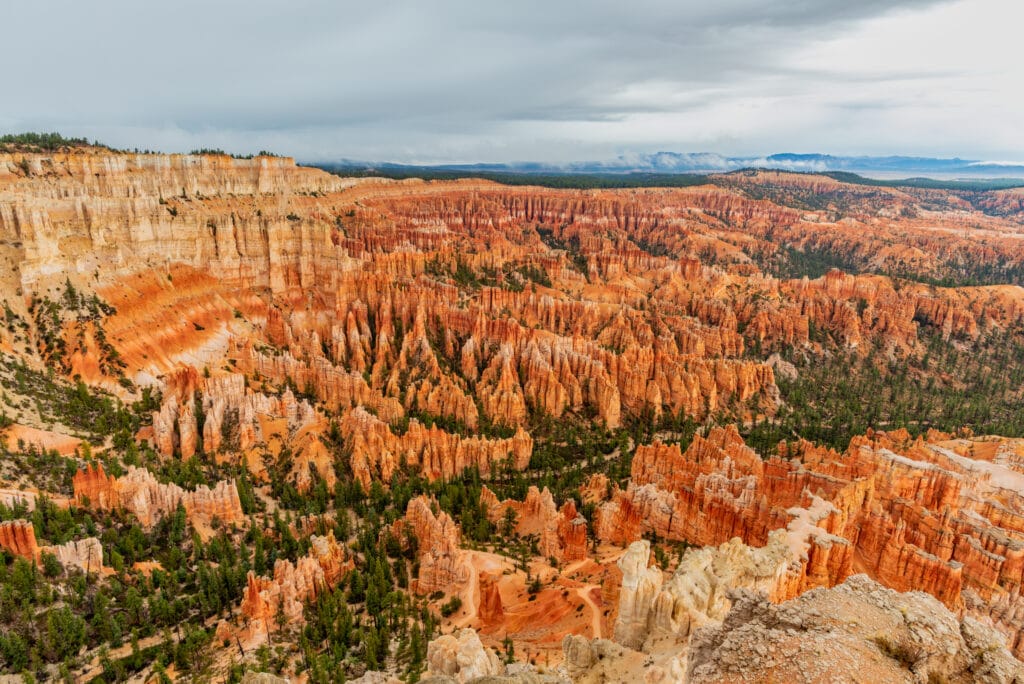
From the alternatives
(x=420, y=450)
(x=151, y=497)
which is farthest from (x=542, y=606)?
(x=151, y=497)

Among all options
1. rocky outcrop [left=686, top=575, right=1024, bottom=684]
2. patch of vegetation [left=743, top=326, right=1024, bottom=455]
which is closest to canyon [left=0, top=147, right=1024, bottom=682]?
rocky outcrop [left=686, top=575, right=1024, bottom=684]

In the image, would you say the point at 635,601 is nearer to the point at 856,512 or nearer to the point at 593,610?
the point at 593,610

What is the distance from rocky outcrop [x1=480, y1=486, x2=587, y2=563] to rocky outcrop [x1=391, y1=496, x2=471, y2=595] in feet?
11.5

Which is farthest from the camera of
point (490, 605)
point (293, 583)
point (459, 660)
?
point (490, 605)

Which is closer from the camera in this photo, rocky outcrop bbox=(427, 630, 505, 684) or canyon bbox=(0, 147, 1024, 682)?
rocky outcrop bbox=(427, 630, 505, 684)

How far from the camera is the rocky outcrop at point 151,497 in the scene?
30.2 meters

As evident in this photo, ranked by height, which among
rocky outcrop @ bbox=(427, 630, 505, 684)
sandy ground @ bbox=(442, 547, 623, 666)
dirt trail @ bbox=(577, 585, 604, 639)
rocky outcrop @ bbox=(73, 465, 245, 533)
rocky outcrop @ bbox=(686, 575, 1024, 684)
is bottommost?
sandy ground @ bbox=(442, 547, 623, 666)

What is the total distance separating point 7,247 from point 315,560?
38036mm

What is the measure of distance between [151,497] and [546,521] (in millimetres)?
22117

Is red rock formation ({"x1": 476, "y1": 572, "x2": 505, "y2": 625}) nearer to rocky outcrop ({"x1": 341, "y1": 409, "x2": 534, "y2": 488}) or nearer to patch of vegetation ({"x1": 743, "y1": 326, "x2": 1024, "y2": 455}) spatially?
rocky outcrop ({"x1": 341, "y1": 409, "x2": 534, "y2": 488})

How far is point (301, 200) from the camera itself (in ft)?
285

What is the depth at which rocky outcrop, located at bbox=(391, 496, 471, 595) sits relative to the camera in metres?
30.3

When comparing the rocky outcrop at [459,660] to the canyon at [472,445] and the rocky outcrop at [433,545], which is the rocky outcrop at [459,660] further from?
the rocky outcrop at [433,545]

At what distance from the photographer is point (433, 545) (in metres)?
32.0
